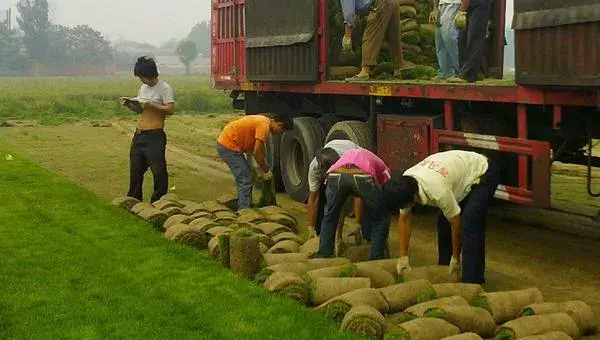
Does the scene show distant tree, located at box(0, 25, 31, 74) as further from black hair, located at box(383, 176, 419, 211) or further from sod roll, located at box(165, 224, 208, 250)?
black hair, located at box(383, 176, 419, 211)

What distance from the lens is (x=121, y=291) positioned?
21.4 ft

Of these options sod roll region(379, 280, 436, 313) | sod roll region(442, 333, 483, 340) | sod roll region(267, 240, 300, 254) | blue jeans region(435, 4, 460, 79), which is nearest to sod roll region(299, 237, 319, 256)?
sod roll region(267, 240, 300, 254)

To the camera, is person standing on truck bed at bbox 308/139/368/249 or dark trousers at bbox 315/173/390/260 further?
person standing on truck bed at bbox 308/139/368/249

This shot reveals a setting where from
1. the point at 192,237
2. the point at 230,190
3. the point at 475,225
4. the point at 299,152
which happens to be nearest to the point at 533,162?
the point at 475,225

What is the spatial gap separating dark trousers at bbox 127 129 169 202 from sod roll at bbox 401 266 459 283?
465 centimetres

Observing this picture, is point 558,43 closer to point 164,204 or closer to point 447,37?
point 447,37

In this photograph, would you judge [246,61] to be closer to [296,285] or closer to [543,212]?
[543,212]

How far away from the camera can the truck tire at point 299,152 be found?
11.4 m

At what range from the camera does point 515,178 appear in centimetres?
775

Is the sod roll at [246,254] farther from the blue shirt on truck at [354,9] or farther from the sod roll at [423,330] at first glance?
the blue shirt on truck at [354,9]

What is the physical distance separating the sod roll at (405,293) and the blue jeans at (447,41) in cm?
387

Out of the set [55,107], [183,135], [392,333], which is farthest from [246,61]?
[55,107]

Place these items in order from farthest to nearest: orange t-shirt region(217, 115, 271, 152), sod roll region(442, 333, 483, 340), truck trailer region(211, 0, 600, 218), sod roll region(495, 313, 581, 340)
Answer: orange t-shirt region(217, 115, 271, 152) → truck trailer region(211, 0, 600, 218) → sod roll region(495, 313, 581, 340) → sod roll region(442, 333, 483, 340)

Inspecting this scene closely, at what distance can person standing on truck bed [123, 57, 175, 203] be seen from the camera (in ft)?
34.0
